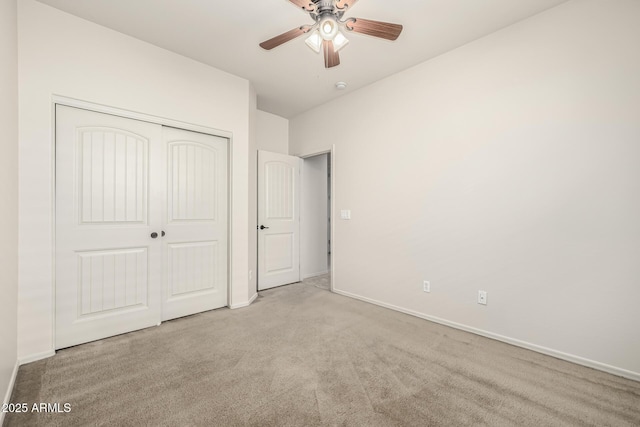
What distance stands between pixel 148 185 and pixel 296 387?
2.29 metres

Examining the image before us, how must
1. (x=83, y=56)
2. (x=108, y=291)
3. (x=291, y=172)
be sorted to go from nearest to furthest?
(x=83, y=56)
(x=108, y=291)
(x=291, y=172)

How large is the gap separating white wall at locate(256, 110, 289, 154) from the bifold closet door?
1173 millimetres

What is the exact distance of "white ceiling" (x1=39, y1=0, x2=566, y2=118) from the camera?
84.3 inches

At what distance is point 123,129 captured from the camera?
8.30ft

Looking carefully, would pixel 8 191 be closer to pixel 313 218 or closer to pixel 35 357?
pixel 35 357

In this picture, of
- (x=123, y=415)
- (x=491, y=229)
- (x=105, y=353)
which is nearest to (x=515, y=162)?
(x=491, y=229)

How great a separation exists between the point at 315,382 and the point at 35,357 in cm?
219

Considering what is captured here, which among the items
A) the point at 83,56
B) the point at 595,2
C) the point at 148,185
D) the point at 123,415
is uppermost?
the point at 595,2

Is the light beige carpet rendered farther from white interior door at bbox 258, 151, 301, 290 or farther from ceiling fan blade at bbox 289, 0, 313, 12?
ceiling fan blade at bbox 289, 0, 313, 12

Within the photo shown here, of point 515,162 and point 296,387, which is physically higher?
point 515,162

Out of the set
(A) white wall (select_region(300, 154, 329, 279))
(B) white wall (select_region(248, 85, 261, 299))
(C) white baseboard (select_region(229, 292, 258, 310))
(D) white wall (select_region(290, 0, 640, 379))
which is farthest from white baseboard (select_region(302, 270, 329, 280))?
(D) white wall (select_region(290, 0, 640, 379))

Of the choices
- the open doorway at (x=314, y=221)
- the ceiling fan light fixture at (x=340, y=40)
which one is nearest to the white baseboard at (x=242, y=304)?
the open doorway at (x=314, y=221)

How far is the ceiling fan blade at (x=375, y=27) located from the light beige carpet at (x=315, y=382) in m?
2.37

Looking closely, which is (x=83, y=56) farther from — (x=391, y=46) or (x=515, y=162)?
(x=515, y=162)
